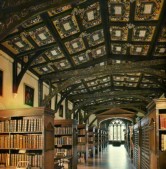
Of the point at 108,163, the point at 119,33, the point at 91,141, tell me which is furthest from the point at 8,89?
the point at 91,141

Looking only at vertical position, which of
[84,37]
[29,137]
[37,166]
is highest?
[84,37]

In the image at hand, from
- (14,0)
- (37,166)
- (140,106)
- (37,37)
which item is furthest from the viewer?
(140,106)

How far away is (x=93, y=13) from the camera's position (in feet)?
26.6

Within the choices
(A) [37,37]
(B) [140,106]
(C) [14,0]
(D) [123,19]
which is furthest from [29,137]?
(B) [140,106]

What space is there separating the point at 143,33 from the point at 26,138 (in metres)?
4.97

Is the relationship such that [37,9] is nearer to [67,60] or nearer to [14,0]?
[14,0]

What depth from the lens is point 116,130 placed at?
42344mm

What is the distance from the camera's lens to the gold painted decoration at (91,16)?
25.4ft

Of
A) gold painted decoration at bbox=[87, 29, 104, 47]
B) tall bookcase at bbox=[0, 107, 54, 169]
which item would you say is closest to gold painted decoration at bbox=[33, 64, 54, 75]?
gold painted decoration at bbox=[87, 29, 104, 47]

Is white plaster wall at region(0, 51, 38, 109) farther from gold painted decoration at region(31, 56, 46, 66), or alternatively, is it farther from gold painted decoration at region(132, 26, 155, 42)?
gold painted decoration at region(132, 26, 155, 42)

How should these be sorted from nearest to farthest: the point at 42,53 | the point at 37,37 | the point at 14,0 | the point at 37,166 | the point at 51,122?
the point at 14,0 < the point at 37,166 < the point at 51,122 < the point at 37,37 < the point at 42,53

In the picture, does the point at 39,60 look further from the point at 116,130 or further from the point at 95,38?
the point at 116,130

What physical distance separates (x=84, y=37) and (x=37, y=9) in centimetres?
421

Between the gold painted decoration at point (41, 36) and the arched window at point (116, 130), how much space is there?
34.4m
